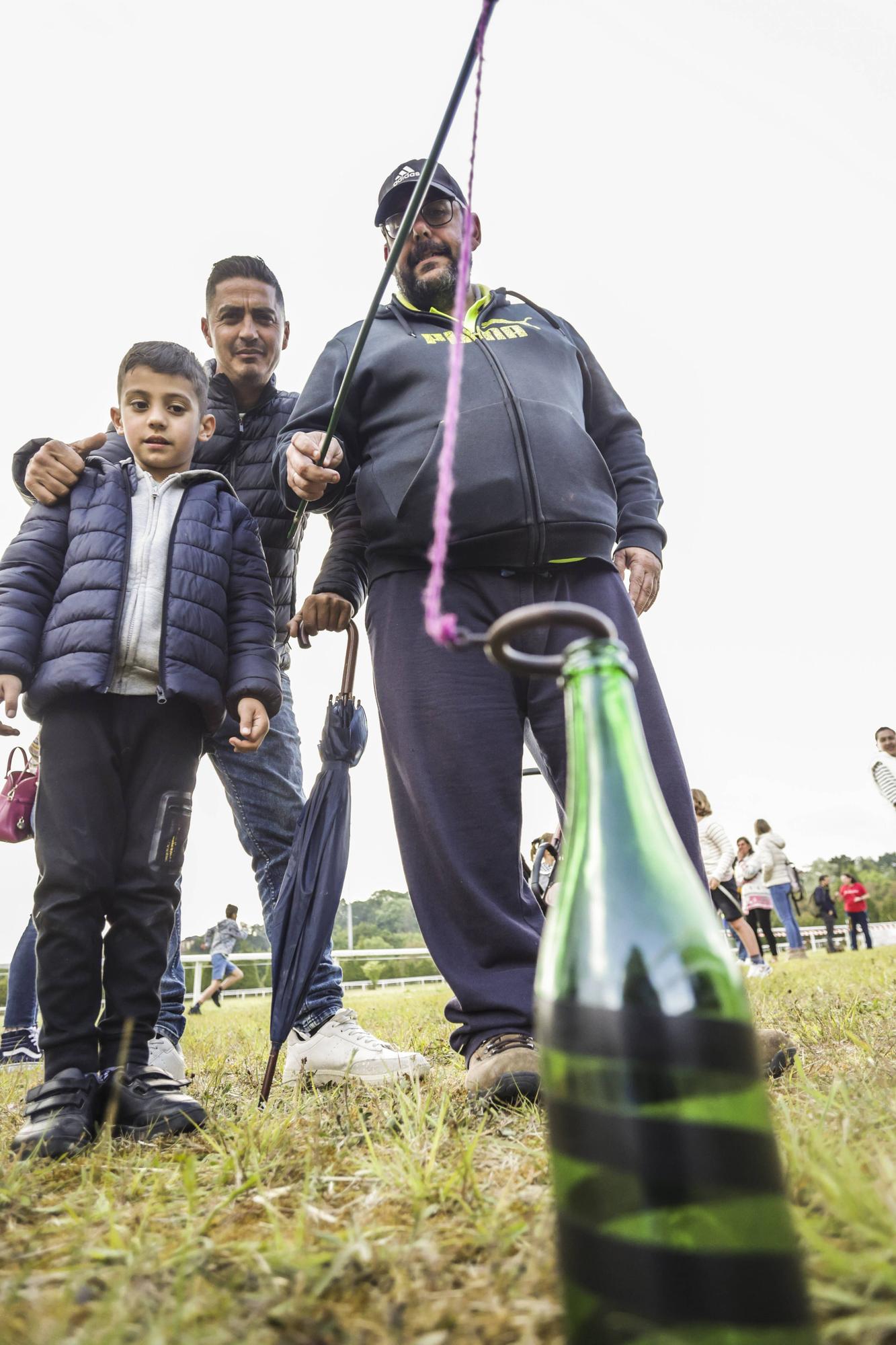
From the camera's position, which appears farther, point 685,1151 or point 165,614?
point 165,614

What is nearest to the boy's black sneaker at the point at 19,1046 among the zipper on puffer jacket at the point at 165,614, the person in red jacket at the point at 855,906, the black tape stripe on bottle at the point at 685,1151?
the zipper on puffer jacket at the point at 165,614

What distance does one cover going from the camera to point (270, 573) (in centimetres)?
278

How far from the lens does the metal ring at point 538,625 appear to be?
644 mm

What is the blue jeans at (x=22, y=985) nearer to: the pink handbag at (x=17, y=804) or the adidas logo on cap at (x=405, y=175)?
the pink handbag at (x=17, y=804)

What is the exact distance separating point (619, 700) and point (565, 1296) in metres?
0.41

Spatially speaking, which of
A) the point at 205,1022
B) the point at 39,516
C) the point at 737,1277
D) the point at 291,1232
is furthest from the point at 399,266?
the point at 205,1022

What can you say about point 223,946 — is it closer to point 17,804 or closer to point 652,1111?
point 17,804

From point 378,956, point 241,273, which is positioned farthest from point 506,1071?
point 378,956

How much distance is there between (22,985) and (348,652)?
9.64 feet

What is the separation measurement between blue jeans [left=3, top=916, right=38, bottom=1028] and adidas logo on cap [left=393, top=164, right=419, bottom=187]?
3.53 metres

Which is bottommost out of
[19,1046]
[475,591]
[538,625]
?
[19,1046]

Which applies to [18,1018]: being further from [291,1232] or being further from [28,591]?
[291,1232]

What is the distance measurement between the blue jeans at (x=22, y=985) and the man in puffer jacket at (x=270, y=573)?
1.76 meters

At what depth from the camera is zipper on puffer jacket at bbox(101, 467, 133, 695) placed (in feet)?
6.52
